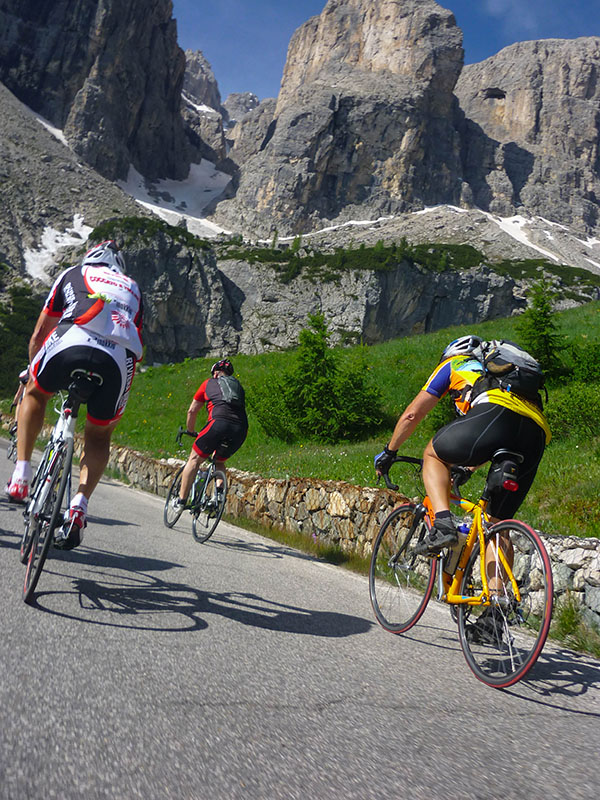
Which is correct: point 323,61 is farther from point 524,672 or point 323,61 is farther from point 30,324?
point 524,672

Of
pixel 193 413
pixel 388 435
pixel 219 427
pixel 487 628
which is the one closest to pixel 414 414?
pixel 487 628

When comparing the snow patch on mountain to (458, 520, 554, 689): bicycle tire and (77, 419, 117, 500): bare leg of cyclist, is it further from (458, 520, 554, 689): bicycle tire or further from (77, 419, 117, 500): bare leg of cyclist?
(458, 520, 554, 689): bicycle tire

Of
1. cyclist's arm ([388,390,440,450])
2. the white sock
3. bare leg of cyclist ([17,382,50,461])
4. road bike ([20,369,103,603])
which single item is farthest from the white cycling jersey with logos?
cyclist's arm ([388,390,440,450])

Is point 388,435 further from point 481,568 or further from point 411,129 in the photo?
point 411,129

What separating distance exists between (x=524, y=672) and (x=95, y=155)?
462 feet

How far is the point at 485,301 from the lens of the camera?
89438mm

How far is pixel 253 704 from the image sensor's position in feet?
7.97

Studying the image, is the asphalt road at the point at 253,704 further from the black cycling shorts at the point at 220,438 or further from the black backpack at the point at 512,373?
the black cycling shorts at the point at 220,438

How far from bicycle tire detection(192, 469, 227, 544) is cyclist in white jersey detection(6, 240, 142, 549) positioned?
3.55 metres

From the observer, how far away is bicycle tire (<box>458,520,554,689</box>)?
3020 millimetres

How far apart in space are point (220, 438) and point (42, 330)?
12.6 ft

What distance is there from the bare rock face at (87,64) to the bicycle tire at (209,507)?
433ft

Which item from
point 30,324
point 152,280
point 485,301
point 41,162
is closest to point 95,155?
point 41,162

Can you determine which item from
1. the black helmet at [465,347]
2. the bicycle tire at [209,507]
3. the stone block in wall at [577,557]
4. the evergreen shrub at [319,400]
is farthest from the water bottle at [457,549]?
the evergreen shrub at [319,400]
